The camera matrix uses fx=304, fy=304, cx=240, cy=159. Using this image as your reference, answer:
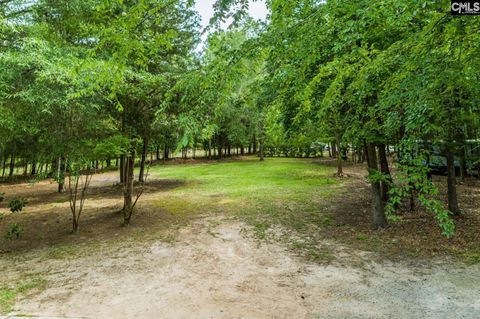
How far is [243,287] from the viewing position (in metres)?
4.76

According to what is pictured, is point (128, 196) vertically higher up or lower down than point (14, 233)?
higher up

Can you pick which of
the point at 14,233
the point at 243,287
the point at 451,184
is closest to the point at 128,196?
the point at 14,233

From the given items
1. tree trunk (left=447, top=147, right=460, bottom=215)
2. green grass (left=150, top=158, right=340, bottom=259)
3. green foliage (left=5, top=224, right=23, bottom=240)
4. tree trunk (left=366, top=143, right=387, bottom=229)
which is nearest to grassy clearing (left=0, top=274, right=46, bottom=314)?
green foliage (left=5, top=224, right=23, bottom=240)

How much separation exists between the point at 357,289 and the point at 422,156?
2.67 meters

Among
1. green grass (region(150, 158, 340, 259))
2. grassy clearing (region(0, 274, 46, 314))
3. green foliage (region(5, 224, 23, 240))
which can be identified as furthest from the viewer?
green grass (region(150, 158, 340, 259))

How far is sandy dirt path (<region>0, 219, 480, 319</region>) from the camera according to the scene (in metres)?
3.98

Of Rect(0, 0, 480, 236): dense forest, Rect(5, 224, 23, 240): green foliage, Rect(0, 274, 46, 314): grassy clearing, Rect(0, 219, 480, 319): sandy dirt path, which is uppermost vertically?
Rect(0, 0, 480, 236): dense forest

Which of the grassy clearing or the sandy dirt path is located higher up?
the grassy clearing

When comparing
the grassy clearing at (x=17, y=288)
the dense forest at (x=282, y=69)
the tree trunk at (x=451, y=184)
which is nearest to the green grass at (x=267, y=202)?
the dense forest at (x=282, y=69)

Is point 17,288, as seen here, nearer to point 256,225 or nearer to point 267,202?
point 256,225

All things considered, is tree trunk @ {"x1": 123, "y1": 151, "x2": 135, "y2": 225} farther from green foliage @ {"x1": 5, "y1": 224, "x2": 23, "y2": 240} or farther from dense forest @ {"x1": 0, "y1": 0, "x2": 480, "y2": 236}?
green foliage @ {"x1": 5, "y1": 224, "x2": 23, "y2": 240}

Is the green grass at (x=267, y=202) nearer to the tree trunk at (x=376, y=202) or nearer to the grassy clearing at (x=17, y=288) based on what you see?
the tree trunk at (x=376, y=202)

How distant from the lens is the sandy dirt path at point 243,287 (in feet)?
13.1

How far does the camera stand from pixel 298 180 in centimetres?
1650
